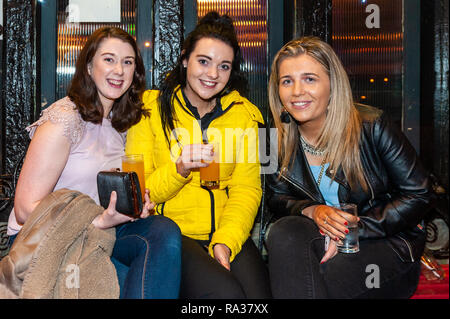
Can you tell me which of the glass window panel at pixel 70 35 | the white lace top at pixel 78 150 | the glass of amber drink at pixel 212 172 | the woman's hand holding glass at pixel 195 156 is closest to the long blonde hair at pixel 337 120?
the glass of amber drink at pixel 212 172

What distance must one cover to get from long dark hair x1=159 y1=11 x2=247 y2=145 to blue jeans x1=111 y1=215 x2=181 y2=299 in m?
0.66

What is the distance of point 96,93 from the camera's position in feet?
7.57

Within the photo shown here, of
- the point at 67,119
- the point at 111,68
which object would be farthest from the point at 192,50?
the point at 67,119

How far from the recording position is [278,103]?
2570mm

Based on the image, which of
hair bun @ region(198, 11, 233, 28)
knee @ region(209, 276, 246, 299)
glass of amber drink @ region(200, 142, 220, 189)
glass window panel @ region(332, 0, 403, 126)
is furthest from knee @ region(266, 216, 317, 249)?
glass window panel @ region(332, 0, 403, 126)

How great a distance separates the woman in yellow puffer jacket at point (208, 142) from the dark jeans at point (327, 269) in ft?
0.76

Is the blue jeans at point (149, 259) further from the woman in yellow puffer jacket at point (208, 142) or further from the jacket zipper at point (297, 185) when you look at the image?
the jacket zipper at point (297, 185)

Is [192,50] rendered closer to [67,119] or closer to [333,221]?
[67,119]

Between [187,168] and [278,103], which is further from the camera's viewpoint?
[278,103]

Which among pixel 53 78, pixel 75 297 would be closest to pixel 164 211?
pixel 75 297

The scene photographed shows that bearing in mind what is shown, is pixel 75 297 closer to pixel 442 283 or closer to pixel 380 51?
pixel 442 283

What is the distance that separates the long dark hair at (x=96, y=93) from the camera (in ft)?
7.24
